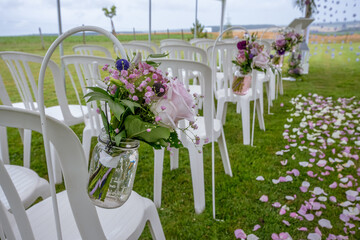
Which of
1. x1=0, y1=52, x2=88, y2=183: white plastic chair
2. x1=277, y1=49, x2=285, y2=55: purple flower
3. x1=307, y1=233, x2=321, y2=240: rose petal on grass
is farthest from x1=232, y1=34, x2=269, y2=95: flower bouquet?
x1=277, y1=49, x2=285, y2=55: purple flower

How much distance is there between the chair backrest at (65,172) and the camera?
56 cm

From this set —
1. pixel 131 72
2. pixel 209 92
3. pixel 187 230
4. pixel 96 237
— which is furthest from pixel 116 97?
pixel 187 230

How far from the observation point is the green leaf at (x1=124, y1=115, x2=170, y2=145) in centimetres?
62

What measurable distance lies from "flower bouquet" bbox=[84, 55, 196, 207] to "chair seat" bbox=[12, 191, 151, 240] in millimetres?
249

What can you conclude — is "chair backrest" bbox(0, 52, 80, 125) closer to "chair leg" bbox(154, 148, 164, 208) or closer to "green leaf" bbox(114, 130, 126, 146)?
"chair leg" bbox(154, 148, 164, 208)

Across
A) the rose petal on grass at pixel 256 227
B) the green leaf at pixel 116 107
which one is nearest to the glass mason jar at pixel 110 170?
the green leaf at pixel 116 107

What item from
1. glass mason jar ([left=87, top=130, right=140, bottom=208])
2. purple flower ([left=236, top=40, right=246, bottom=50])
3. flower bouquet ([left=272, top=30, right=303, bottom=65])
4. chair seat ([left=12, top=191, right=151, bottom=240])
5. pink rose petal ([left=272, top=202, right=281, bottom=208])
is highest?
flower bouquet ([left=272, top=30, right=303, bottom=65])

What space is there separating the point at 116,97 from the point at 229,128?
2749 millimetres

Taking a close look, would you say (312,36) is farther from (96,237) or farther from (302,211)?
(96,237)

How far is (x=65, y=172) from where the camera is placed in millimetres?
638

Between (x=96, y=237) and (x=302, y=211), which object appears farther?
(x=302, y=211)

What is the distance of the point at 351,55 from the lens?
352 inches

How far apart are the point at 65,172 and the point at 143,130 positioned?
0.23m

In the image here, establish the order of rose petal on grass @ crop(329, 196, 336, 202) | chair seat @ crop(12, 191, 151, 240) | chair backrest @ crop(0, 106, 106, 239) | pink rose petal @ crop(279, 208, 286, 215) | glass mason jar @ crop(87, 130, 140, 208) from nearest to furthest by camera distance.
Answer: chair backrest @ crop(0, 106, 106, 239)
glass mason jar @ crop(87, 130, 140, 208)
chair seat @ crop(12, 191, 151, 240)
pink rose petal @ crop(279, 208, 286, 215)
rose petal on grass @ crop(329, 196, 336, 202)
